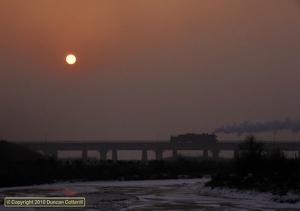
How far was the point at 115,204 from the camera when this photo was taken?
2412 cm

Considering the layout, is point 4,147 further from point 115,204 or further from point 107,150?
point 107,150

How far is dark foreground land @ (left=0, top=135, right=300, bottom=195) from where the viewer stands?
3152 centimetres

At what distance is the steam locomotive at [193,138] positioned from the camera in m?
157

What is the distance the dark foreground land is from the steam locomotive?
89.9m

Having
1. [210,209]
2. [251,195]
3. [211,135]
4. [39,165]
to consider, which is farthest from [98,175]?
[211,135]

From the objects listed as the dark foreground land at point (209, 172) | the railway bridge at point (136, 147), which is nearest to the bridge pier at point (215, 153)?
the railway bridge at point (136, 147)

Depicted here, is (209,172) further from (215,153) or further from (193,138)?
(193,138)

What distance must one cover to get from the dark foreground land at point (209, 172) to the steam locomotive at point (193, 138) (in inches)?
3538

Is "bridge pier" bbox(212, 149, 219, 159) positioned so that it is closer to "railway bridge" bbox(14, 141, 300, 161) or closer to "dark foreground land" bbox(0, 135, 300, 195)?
"railway bridge" bbox(14, 141, 300, 161)

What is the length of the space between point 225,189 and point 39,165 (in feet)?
89.9

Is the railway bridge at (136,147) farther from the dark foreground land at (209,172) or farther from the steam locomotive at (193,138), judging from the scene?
the dark foreground land at (209,172)

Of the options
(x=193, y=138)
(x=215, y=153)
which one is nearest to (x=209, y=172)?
(x=215, y=153)

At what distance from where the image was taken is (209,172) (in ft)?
204

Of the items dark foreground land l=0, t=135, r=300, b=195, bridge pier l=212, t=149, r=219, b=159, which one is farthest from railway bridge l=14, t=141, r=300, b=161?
dark foreground land l=0, t=135, r=300, b=195
